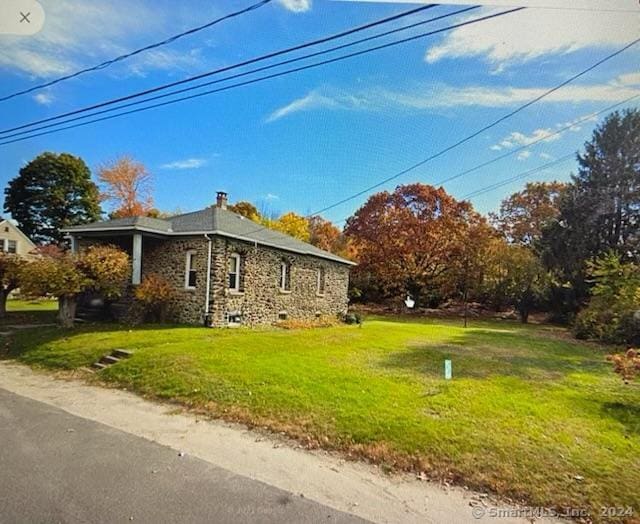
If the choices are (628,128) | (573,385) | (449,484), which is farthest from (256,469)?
(628,128)

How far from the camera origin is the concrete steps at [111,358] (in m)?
5.64

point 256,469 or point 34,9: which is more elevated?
point 34,9

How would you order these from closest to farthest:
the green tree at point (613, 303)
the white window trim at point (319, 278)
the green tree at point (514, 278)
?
the green tree at point (613, 303) → the white window trim at point (319, 278) → the green tree at point (514, 278)

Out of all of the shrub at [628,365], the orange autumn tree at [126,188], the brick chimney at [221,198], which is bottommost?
the shrub at [628,365]

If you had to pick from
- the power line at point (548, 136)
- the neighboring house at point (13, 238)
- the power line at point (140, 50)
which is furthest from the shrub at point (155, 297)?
the neighboring house at point (13, 238)

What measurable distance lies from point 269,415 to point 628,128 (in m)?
5.70

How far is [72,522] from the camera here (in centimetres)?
190

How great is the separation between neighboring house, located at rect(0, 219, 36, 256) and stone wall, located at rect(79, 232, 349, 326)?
486 inches

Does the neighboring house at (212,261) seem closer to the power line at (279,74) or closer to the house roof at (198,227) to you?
the house roof at (198,227)

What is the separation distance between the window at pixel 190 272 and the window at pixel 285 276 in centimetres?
317

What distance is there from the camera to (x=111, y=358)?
5891 millimetres

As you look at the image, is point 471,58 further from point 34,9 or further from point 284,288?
point 284,288

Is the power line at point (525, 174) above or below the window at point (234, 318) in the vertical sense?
above

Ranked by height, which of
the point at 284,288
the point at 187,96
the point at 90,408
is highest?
the point at 187,96
